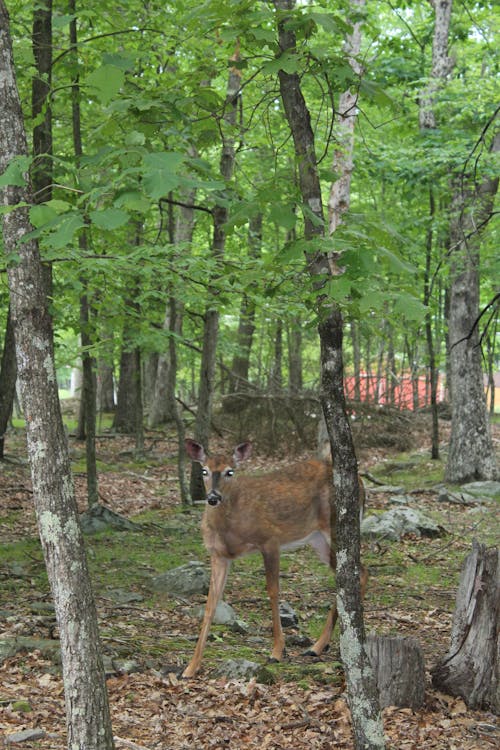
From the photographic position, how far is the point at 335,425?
4.93m

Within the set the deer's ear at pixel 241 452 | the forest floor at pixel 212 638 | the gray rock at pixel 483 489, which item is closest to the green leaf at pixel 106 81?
the forest floor at pixel 212 638

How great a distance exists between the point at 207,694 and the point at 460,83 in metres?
12.8

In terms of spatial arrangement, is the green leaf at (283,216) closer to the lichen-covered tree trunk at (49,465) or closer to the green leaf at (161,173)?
the green leaf at (161,173)

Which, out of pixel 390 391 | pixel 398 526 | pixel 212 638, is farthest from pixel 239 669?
pixel 390 391

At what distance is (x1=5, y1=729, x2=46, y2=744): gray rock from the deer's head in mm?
2595

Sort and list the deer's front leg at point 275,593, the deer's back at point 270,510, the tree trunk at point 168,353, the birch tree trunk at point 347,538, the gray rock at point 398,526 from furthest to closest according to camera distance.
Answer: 1. the tree trunk at point 168,353
2. the gray rock at point 398,526
3. the deer's back at point 270,510
4. the deer's front leg at point 275,593
5. the birch tree trunk at point 347,538

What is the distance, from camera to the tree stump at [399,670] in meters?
5.91

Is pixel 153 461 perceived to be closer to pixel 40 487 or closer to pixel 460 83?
pixel 460 83

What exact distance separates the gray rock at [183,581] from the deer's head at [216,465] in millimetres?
2079

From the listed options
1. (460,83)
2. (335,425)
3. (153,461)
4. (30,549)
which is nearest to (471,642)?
(335,425)

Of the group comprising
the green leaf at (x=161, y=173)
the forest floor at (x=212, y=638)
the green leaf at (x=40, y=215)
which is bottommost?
the forest floor at (x=212, y=638)

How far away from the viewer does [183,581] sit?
9320mm

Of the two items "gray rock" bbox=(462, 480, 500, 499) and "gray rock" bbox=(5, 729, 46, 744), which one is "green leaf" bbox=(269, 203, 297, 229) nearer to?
"gray rock" bbox=(5, 729, 46, 744)

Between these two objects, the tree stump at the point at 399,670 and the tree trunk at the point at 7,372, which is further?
the tree trunk at the point at 7,372
